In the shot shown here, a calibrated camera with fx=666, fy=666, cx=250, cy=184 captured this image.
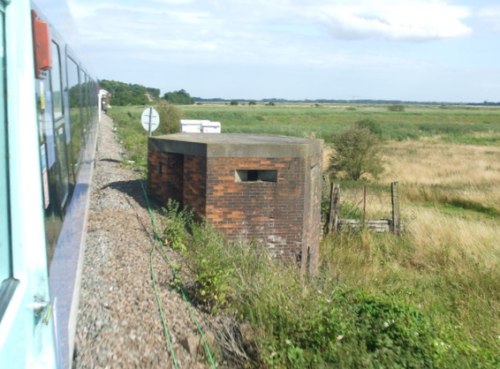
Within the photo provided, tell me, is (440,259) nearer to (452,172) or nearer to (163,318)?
(163,318)

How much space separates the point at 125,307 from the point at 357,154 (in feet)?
73.5

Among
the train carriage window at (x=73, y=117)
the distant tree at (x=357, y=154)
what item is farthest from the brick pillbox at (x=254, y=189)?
the distant tree at (x=357, y=154)

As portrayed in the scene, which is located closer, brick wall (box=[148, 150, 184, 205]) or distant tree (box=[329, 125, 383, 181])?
brick wall (box=[148, 150, 184, 205])

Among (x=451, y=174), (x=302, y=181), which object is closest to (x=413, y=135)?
(x=451, y=174)

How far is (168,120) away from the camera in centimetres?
3038

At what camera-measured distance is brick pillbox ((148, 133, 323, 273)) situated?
9414 millimetres

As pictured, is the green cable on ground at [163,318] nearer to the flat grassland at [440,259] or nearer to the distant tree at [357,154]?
the flat grassland at [440,259]

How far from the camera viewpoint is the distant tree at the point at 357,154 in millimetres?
27266

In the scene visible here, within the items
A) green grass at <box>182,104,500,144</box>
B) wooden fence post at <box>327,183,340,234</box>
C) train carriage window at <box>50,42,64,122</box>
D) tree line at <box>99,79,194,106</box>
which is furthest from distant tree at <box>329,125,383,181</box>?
tree line at <box>99,79,194,106</box>

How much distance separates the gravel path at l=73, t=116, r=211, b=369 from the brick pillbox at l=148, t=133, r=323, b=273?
1.03m

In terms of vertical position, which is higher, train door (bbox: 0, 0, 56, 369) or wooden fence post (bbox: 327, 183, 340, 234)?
train door (bbox: 0, 0, 56, 369)

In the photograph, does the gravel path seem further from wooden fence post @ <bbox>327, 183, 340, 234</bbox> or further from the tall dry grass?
the tall dry grass

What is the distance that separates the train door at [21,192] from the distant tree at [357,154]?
25519 mm

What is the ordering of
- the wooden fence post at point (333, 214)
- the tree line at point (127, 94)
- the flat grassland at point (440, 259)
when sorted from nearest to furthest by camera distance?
the flat grassland at point (440, 259), the wooden fence post at point (333, 214), the tree line at point (127, 94)
